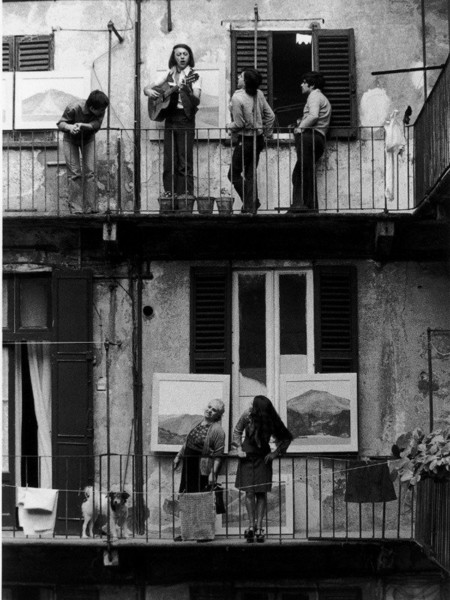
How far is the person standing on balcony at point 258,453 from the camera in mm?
11297

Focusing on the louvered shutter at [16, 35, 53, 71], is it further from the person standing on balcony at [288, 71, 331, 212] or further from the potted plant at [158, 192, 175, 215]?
the person standing on balcony at [288, 71, 331, 212]

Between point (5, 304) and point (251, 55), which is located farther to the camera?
point (251, 55)

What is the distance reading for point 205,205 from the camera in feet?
39.3

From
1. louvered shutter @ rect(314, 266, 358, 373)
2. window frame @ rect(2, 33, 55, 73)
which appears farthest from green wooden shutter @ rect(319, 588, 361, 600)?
window frame @ rect(2, 33, 55, 73)

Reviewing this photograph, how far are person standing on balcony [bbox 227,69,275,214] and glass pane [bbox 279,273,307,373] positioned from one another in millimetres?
998

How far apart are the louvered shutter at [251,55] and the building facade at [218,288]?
0.02 m

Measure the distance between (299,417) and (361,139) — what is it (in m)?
3.16

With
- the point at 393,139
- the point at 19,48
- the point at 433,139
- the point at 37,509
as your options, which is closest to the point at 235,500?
the point at 37,509

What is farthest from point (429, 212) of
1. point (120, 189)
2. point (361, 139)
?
point (120, 189)

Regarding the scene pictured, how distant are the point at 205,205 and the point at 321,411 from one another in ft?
8.41

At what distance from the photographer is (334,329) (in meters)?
12.2

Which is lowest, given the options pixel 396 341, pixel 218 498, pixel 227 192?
pixel 218 498

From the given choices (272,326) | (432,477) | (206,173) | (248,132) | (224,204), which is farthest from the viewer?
(206,173)

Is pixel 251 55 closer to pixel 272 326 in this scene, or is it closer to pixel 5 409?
pixel 272 326
